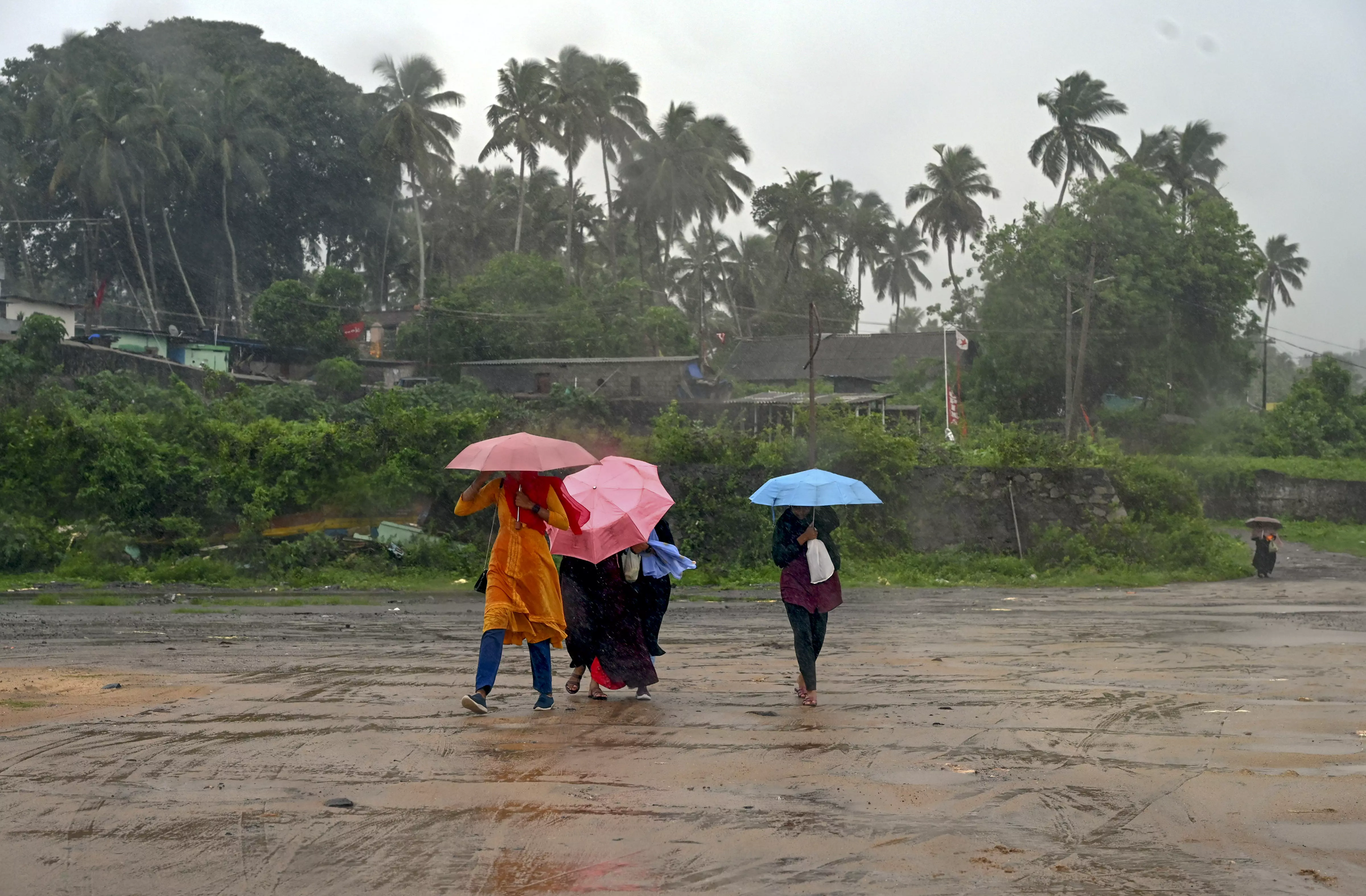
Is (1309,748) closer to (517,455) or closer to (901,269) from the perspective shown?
(517,455)

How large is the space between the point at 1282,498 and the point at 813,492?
110ft

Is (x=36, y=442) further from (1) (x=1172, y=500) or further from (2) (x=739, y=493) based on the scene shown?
(1) (x=1172, y=500)

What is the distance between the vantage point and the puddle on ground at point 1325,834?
5160 mm

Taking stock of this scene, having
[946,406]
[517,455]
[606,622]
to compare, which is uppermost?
[946,406]

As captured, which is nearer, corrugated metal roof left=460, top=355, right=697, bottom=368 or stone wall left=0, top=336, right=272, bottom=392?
stone wall left=0, top=336, right=272, bottom=392

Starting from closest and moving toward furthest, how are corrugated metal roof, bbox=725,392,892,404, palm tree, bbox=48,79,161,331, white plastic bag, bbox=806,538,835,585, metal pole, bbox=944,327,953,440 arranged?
white plastic bag, bbox=806,538,835,585 → metal pole, bbox=944,327,953,440 → corrugated metal roof, bbox=725,392,892,404 → palm tree, bbox=48,79,161,331

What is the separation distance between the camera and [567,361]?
4353cm

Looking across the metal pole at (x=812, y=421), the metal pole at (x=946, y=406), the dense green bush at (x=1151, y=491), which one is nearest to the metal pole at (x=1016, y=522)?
the dense green bush at (x=1151, y=491)

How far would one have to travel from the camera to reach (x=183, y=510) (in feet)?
77.3

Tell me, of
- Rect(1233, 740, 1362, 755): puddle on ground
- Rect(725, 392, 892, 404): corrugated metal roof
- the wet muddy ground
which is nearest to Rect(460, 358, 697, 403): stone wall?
Rect(725, 392, 892, 404): corrugated metal roof

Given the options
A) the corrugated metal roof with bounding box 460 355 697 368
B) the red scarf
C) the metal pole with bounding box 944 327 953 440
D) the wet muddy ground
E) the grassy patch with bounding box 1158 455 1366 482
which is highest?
the corrugated metal roof with bounding box 460 355 697 368

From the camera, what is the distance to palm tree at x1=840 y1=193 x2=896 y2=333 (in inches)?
2699

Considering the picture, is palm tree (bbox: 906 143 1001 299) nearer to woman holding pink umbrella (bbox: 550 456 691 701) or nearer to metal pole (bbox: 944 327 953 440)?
metal pole (bbox: 944 327 953 440)

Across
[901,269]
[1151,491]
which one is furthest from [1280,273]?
[1151,491]
